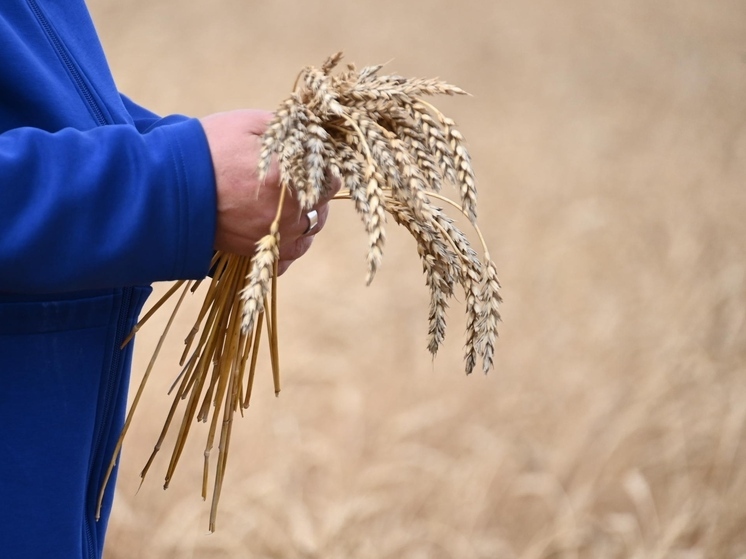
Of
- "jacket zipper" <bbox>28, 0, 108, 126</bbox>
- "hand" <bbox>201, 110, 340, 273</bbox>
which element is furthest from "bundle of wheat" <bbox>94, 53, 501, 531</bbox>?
"jacket zipper" <bbox>28, 0, 108, 126</bbox>

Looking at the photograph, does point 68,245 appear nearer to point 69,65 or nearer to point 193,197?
point 193,197

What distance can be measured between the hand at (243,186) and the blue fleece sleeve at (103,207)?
0.02 metres

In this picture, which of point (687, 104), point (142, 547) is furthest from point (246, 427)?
point (687, 104)

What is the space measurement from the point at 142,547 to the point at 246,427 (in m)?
0.49

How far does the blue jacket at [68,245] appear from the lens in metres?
0.68

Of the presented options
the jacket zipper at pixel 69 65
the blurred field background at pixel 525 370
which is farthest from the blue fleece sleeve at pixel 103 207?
the blurred field background at pixel 525 370

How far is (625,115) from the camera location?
464 centimetres

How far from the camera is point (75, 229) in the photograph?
2.26ft

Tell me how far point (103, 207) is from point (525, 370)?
2.18 m

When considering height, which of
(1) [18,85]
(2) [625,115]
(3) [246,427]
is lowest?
(3) [246,427]

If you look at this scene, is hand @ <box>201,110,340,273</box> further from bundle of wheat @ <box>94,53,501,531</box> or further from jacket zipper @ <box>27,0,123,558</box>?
jacket zipper @ <box>27,0,123,558</box>

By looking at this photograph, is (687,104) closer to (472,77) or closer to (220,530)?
(472,77)

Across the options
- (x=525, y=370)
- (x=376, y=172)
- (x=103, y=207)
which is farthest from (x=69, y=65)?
(x=525, y=370)

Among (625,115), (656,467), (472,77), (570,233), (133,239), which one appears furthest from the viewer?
(472,77)
